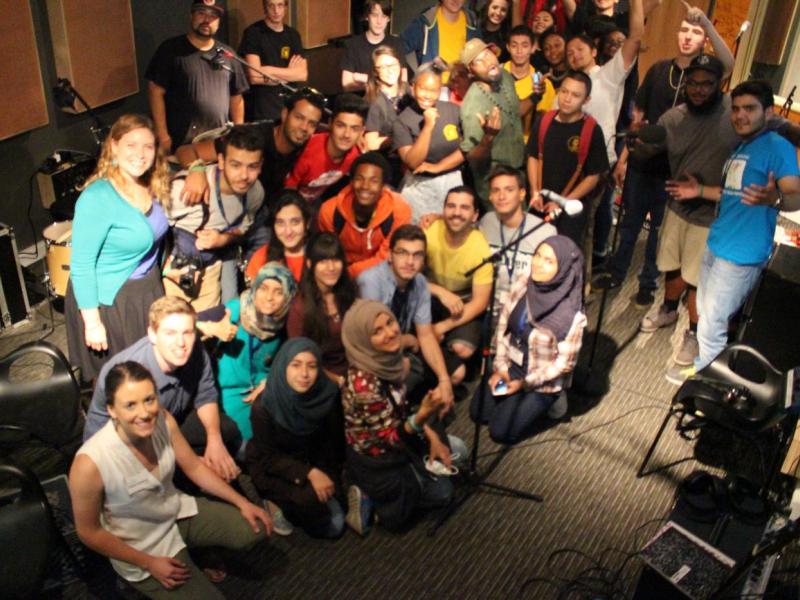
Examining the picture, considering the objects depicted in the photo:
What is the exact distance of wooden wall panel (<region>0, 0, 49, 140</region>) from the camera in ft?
12.3

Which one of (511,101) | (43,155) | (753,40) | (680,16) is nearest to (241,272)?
(43,155)

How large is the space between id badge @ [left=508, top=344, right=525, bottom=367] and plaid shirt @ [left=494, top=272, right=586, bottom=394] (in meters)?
0.06

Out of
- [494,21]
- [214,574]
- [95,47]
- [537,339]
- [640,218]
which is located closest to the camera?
[214,574]

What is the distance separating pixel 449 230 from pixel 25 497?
7.03 ft

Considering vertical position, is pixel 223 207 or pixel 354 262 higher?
pixel 223 207

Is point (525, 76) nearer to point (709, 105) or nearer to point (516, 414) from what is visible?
point (709, 105)

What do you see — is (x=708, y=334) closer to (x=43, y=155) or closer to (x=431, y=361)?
(x=431, y=361)

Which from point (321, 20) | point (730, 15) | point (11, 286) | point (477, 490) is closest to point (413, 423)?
point (477, 490)

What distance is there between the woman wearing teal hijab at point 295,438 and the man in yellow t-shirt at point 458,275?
938 mm

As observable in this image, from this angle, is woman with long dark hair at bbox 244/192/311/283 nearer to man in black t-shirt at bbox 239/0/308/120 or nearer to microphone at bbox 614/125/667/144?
man in black t-shirt at bbox 239/0/308/120

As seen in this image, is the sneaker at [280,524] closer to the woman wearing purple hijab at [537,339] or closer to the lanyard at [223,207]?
the woman wearing purple hijab at [537,339]

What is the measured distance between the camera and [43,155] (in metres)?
4.21

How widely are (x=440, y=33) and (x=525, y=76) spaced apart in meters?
0.81

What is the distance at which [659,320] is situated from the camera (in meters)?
4.39
